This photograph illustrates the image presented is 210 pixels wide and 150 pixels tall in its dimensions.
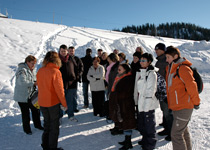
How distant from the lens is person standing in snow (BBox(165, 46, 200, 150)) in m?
2.65

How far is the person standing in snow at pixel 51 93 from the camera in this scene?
3.18m

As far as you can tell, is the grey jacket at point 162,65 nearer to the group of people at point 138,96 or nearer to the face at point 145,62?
the group of people at point 138,96

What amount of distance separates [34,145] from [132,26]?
8761cm

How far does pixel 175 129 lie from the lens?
2826 millimetres

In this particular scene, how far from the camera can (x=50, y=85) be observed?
3189 mm

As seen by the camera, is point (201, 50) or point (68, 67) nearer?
point (68, 67)

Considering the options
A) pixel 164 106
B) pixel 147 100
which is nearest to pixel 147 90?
pixel 147 100

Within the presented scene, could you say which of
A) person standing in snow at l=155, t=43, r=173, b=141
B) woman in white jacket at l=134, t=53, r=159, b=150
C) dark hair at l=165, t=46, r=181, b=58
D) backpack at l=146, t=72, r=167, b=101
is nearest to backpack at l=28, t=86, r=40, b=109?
woman in white jacket at l=134, t=53, r=159, b=150

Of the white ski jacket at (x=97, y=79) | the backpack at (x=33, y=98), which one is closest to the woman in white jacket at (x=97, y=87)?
the white ski jacket at (x=97, y=79)

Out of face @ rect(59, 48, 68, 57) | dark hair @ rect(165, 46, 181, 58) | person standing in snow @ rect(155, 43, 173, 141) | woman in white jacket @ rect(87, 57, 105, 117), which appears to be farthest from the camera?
woman in white jacket @ rect(87, 57, 105, 117)

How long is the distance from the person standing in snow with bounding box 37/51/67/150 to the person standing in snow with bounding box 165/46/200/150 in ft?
6.74

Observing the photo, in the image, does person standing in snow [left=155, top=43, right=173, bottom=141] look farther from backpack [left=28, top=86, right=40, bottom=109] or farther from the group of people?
backpack [left=28, top=86, right=40, bottom=109]

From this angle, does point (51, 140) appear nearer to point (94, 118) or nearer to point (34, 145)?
point (34, 145)

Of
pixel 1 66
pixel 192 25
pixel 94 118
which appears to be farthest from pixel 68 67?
pixel 192 25
